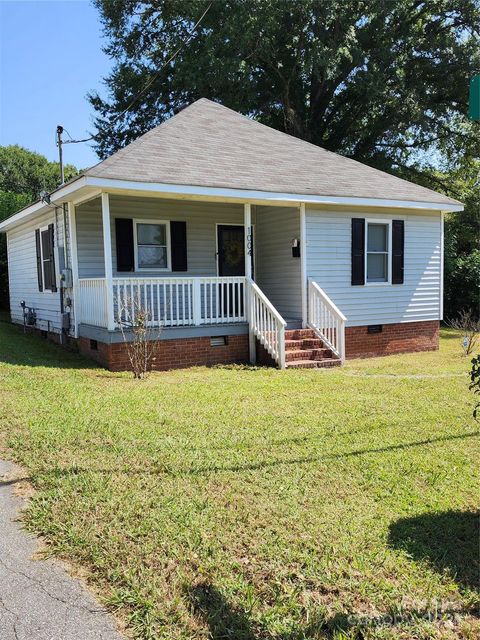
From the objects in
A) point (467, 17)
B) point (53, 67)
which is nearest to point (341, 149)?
point (467, 17)

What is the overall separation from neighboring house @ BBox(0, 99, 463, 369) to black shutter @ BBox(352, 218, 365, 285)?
0.11 feet

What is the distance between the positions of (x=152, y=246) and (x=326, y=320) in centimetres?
407

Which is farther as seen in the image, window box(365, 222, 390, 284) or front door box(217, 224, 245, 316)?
front door box(217, 224, 245, 316)

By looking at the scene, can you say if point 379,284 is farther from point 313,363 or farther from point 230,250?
point 230,250

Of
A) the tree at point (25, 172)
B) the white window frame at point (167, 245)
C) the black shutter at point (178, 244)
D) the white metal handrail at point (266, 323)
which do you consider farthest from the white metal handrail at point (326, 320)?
the tree at point (25, 172)

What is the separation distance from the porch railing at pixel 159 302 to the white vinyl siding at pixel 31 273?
1.85 m

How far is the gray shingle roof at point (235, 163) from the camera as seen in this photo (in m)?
Result: 9.64

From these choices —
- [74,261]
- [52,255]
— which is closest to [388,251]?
[74,261]

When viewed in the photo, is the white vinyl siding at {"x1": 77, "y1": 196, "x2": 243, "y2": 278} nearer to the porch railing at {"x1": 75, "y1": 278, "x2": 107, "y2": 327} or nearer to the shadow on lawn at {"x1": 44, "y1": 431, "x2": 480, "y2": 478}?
the porch railing at {"x1": 75, "y1": 278, "x2": 107, "y2": 327}

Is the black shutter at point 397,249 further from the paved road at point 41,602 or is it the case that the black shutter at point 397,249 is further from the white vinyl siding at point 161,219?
the paved road at point 41,602

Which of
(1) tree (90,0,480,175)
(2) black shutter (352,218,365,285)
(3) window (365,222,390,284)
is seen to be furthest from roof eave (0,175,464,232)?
(1) tree (90,0,480,175)

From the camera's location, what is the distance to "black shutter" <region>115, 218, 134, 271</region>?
10938mm

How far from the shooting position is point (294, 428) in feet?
18.5

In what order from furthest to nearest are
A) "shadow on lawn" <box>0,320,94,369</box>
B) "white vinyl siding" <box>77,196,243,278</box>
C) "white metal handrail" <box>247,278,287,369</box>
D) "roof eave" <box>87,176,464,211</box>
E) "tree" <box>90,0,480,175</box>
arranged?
"tree" <box>90,0,480,175</box>, "white vinyl siding" <box>77,196,243,278</box>, "white metal handrail" <box>247,278,287,369</box>, "shadow on lawn" <box>0,320,94,369</box>, "roof eave" <box>87,176,464,211</box>
